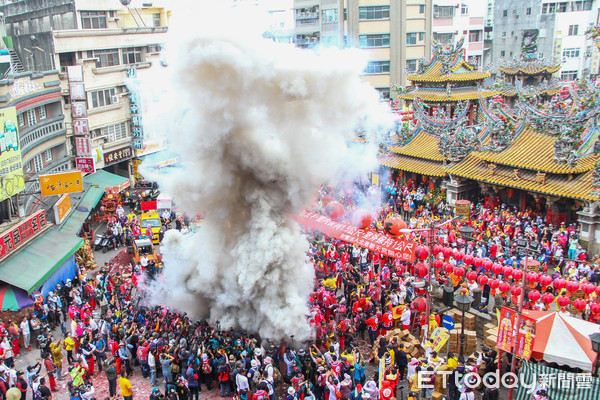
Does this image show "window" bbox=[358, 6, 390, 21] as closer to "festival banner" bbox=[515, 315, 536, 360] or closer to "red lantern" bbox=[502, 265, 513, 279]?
"red lantern" bbox=[502, 265, 513, 279]

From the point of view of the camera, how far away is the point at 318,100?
1747 centimetres

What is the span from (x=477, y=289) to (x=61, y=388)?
45.3 ft

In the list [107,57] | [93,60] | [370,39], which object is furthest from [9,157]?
→ [370,39]

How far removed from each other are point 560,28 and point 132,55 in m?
46.8

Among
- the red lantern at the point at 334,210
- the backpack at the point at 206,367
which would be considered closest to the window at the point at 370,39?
the red lantern at the point at 334,210

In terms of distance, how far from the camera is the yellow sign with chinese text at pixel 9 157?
2139 centimetres

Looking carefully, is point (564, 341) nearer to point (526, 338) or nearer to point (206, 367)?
point (526, 338)

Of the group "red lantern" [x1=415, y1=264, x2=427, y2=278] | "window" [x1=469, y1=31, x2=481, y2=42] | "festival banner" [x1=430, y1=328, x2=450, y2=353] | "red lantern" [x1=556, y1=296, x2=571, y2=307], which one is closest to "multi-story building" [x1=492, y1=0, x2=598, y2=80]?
"window" [x1=469, y1=31, x2=481, y2=42]

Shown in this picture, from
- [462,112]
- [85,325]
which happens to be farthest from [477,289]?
[462,112]

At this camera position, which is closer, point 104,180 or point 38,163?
point 38,163

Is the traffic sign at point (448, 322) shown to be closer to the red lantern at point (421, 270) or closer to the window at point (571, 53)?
the red lantern at point (421, 270)

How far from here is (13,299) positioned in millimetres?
20453

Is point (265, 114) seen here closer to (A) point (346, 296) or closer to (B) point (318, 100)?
(B) point (318, 100)

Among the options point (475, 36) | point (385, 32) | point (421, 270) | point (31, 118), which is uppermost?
point (385, 32)
